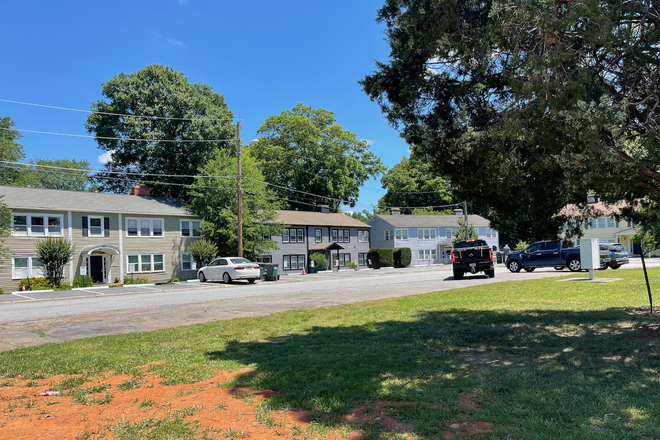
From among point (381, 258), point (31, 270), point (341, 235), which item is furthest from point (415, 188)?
point (31, 270)

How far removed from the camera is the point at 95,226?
33.8 metres

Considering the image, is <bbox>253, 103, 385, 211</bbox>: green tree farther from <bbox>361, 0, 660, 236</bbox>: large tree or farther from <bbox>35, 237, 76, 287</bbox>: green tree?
<bbox>361, 0, 660, 236</bbox>: large tree

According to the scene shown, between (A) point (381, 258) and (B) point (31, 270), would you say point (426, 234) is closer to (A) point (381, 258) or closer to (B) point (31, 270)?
(A) point (381, 258)

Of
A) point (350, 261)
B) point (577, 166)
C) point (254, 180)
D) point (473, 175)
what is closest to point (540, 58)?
point (577, 166)

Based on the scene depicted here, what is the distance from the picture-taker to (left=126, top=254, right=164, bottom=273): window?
34906 mm

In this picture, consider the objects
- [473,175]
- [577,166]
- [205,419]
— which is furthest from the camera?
[473,175]

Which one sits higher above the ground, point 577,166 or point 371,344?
point 577,166

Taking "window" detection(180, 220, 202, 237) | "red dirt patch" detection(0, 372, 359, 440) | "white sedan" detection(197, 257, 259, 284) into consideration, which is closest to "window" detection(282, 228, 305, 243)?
"window" detection(180, 220, 202, 237)

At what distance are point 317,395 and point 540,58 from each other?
189 inches

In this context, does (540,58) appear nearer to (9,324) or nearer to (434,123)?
(434,123)

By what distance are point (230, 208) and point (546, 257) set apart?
23.4 meters

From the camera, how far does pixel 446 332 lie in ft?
27.4

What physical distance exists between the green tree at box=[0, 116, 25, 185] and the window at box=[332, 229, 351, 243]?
114 feet

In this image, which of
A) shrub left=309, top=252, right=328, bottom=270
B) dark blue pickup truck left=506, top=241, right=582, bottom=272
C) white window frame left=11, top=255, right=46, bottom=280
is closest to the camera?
dark blue pickup truck left=506, top=241, right=582, bottom=272
